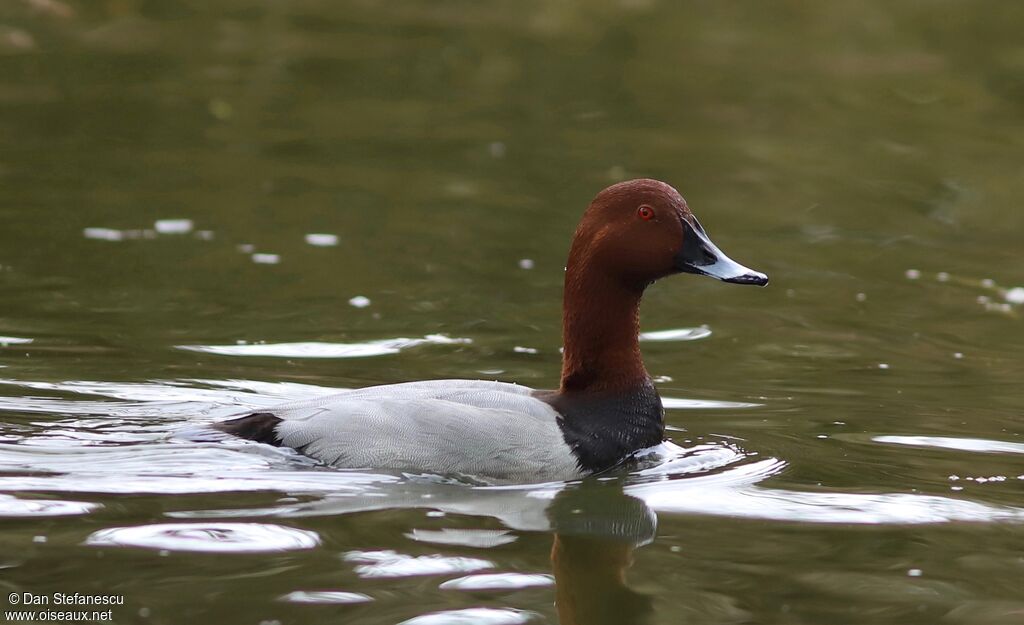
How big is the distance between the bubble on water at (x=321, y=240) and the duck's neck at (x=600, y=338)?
447cm

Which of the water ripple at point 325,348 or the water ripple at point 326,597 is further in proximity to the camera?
the water ripple at point 325,348

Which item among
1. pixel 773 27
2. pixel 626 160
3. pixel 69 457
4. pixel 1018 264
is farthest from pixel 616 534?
pixel 773 27

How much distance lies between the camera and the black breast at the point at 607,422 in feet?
23.2

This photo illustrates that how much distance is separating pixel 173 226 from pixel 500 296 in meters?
2.84

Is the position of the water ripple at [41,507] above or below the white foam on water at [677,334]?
below

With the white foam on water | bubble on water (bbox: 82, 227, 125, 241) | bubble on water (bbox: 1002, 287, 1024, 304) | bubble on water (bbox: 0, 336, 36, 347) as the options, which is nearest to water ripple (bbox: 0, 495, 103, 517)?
bubble on water (bbox: 0, 336, 36, 347)

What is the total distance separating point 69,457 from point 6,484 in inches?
19.1

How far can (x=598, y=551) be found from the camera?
20.4ft

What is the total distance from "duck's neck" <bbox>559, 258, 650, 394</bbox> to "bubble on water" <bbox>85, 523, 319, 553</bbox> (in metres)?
1.87

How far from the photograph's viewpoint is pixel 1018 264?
1184cm

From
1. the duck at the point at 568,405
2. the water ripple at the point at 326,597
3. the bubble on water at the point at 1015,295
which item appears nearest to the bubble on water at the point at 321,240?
the duck at the point at 568,405

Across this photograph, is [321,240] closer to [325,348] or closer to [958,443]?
[325,348]

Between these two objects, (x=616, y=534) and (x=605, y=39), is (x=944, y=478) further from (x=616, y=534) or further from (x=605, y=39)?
(x=605, y=39)

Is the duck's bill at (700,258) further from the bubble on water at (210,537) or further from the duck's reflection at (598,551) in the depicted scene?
the bubble on water at (210,537)
